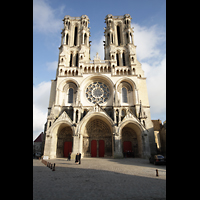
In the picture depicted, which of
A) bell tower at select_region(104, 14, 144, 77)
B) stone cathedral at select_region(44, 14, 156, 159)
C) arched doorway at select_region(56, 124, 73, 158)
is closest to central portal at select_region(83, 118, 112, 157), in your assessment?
stone cathedral at select_region(44, 14, 156, 159)

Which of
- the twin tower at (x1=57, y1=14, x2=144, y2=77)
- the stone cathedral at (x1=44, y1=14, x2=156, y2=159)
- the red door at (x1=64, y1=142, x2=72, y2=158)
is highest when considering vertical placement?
the twin tower at (x1=57, y1=14, x2=144, y2=77)

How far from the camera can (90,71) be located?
90.2 ft

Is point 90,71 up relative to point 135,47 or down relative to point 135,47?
down

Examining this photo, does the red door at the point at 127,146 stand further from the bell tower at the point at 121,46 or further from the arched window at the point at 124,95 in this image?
the bell tower at the point at 121,46

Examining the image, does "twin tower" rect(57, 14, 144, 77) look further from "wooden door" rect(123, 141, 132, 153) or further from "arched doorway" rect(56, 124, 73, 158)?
"wooden door" rect(123, 141, 132, 153)

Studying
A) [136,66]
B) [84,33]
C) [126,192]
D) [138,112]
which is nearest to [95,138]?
[138,112]

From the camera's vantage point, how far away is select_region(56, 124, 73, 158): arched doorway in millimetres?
23528

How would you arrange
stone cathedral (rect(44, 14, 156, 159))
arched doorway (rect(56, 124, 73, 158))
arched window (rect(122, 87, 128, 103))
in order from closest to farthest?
1. stone cathedral (rect(44, 14, 156, 159))
2. arched doorway (rect(56, 124, 73, 158))
3. arched window (rect(122, 87, 128, 103))

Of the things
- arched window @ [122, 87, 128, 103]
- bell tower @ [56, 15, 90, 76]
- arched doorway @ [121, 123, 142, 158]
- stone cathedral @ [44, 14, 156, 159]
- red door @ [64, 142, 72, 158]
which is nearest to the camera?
stone cathedral @ [44, 14, 156, 159]
